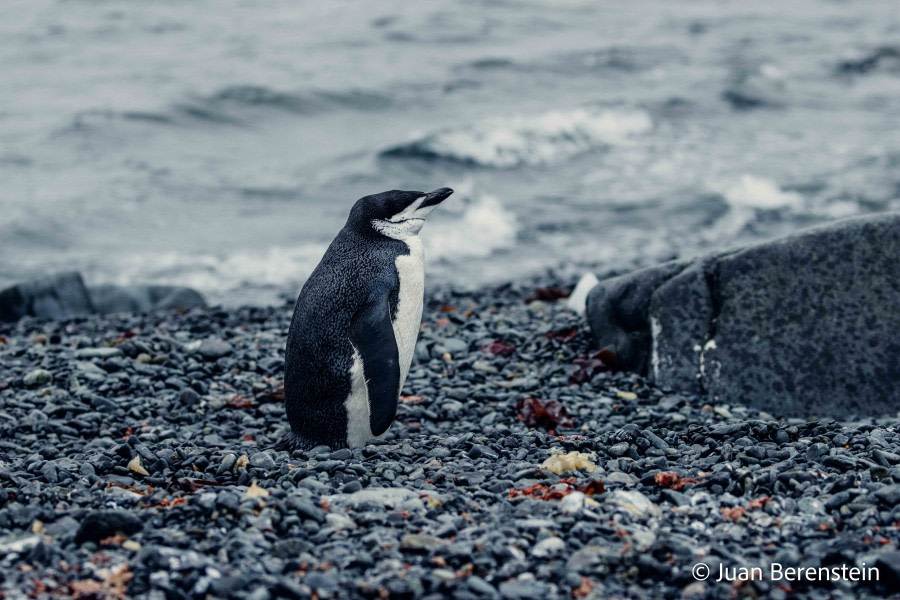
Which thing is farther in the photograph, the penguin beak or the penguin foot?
the penguin beak

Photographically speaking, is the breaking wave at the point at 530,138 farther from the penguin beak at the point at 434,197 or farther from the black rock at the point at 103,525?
the black rock at the point at 103,525

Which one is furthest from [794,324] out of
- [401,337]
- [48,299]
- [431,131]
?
[431,131]

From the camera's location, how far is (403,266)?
536 centimetres

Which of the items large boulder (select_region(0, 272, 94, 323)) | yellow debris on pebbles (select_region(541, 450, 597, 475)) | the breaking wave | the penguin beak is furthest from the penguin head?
the breaking wave

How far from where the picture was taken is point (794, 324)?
6105 mm

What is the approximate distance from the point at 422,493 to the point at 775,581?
4.32 ft

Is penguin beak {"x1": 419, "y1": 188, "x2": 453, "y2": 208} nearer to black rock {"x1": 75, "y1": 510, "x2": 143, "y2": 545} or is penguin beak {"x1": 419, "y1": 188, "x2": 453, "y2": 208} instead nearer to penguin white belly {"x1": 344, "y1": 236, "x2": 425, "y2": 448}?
penguin white belly {"x1": 344, "y1": 236, "x2": 425, "y2": 448}

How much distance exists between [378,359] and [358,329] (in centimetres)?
16

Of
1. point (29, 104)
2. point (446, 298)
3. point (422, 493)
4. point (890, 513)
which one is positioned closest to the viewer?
point (890, 513)

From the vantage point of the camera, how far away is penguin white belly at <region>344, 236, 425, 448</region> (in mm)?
5258

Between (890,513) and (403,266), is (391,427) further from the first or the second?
(890,513)

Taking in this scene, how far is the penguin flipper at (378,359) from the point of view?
5.16 metres

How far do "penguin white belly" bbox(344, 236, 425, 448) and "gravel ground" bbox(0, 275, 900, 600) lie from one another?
0.12 m

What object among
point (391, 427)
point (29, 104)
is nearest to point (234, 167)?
point (29, 104)
